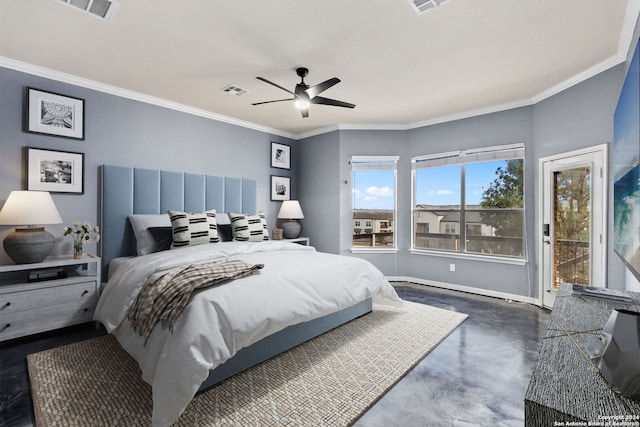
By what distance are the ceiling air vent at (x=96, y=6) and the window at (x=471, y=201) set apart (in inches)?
167

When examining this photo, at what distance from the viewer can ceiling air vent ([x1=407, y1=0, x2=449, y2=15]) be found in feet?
7.04

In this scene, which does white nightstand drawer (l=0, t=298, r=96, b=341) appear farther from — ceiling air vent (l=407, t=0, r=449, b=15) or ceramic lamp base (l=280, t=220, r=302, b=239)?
ceiling air vent (l=407, t=0, r=449, b=15)

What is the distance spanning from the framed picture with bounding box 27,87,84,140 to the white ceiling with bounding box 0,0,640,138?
0.75 ft

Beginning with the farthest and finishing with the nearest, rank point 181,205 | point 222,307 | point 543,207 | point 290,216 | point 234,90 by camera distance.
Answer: point 290,216 < point 181,205 < point 543,207 < point 234,90 < point 222,307

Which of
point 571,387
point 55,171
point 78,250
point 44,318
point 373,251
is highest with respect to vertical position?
point 55,171

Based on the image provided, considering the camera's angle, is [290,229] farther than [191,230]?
Yes

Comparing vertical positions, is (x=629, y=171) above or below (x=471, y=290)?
above

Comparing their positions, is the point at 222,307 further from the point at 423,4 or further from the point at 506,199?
the point at 506,199

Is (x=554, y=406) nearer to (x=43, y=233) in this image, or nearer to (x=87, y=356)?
(x=87, y=356)

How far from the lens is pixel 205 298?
1943mm

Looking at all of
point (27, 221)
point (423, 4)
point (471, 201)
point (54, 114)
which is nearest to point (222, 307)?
point (27, 221)

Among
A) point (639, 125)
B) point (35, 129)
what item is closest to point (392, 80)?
point (639, 125)

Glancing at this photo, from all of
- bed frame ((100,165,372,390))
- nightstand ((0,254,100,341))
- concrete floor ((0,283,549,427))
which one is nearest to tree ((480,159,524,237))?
concrete floor ((0,283,549,427))

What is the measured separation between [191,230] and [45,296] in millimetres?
1366
